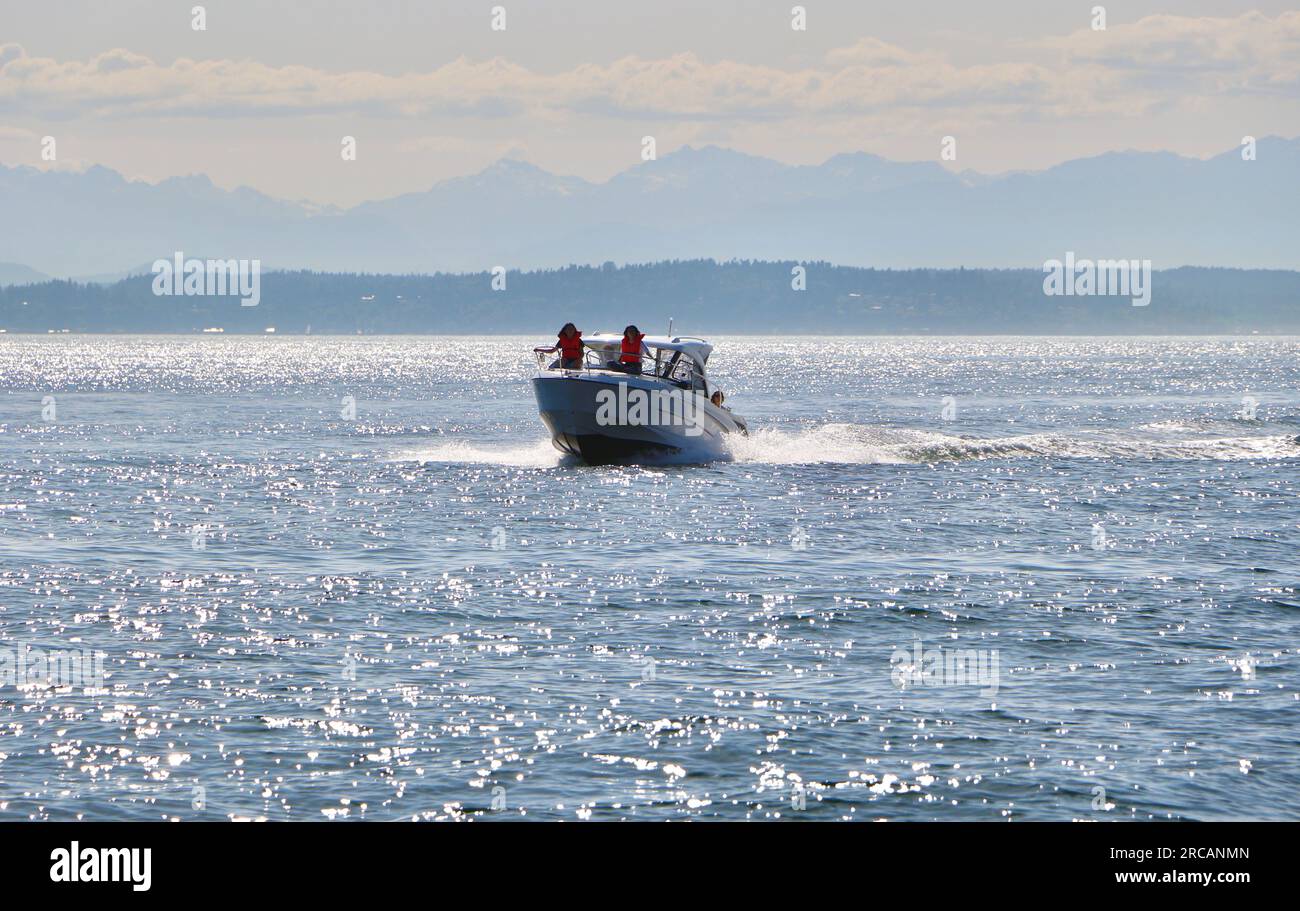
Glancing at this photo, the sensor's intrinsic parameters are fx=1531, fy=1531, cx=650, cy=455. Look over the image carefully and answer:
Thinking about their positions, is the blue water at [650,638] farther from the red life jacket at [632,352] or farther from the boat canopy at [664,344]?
the boat canopy at [664,344]

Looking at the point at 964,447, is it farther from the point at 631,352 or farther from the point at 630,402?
the point at 631,352

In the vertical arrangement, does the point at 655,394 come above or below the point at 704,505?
above

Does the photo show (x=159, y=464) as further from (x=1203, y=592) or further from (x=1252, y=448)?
(x=1252, y=448)

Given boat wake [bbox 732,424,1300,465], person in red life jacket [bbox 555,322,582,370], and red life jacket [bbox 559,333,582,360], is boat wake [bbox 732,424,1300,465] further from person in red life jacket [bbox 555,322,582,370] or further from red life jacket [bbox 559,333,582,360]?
red life jacket [bbox 559,333,582,360]

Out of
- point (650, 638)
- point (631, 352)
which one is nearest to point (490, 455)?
point (631, 352)

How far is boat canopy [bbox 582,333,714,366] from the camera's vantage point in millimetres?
46875

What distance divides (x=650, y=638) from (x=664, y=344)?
23792 mm

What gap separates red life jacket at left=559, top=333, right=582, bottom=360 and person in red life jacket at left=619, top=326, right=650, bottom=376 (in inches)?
52.0

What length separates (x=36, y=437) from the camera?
218 ft

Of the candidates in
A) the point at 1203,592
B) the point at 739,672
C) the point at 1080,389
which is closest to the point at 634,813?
the point at 739,672

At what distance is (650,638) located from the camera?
23.9m

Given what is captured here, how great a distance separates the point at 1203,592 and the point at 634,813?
16.2 m

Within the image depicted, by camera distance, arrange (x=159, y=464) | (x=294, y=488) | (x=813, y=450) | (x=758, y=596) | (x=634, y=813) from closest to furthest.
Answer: (x=634, y=813) < (x=758, y=596) < (x=294, y=488) < (x=159, y=464) < (x=813, y=450)
